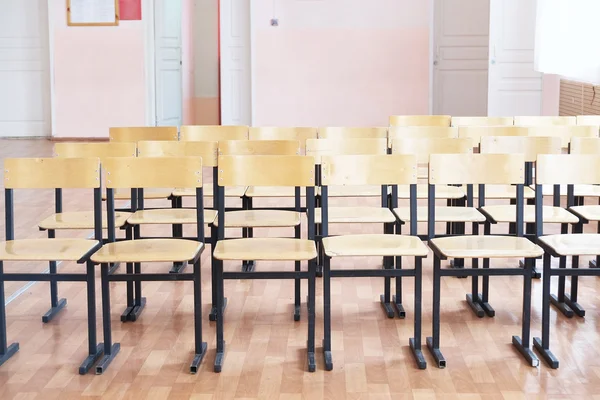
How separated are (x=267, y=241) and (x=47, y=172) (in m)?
1.14

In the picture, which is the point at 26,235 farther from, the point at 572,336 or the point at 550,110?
the point at 550,110

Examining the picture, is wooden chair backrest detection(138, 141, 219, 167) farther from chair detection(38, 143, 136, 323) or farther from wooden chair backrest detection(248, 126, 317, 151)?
wooden chair backrest detection(248, 126, 317, 151)

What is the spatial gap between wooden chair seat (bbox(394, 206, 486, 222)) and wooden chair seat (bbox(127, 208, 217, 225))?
1055 mm

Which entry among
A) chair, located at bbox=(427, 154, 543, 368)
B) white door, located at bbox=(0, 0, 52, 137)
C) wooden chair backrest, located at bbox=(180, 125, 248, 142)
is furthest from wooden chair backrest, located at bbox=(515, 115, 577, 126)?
white door, located at bbox=(0, 0, 52, 137)

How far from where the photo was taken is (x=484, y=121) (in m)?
6.53

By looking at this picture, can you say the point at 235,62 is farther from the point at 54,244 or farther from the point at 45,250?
the point at 45,250

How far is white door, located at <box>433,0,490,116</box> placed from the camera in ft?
39.0

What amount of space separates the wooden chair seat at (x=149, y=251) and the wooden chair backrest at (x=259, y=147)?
3.65ft

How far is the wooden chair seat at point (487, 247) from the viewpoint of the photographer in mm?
3617

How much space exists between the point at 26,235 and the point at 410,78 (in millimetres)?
6857

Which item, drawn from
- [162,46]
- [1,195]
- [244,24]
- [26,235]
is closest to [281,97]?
[244,24]

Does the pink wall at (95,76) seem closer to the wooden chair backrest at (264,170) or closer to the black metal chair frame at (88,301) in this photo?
the wooden chair backrest at (264,170)

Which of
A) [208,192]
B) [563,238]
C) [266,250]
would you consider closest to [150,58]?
[208,192]

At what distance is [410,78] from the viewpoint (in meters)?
11.7
